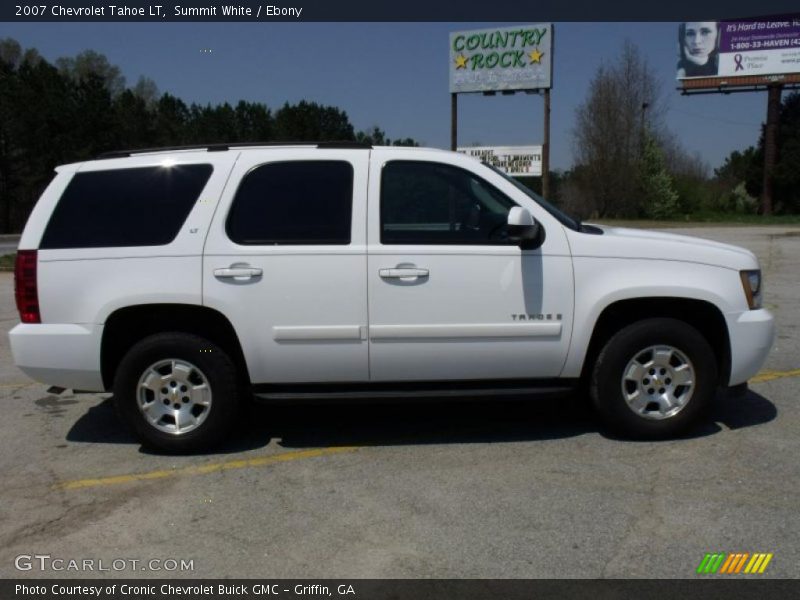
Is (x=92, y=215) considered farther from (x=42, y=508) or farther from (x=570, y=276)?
(x=570, y=276)

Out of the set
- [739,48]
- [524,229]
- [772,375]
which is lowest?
[772,375]

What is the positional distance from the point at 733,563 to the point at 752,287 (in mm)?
2174

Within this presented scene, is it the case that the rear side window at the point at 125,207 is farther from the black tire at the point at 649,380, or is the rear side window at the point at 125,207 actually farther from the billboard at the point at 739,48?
the billboard at the point at 739,48

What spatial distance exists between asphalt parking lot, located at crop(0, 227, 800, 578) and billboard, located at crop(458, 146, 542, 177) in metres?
24.1

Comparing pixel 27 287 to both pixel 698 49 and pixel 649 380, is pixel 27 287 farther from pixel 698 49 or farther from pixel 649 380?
pixel 698 49

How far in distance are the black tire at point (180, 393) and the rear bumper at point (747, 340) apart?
329cm

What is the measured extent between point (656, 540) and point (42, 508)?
333cm

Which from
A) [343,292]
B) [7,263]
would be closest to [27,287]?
[343,292]

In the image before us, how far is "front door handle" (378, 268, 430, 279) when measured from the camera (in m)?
4.71

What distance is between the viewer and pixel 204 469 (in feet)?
15.5

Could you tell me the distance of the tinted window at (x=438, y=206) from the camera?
481 cm

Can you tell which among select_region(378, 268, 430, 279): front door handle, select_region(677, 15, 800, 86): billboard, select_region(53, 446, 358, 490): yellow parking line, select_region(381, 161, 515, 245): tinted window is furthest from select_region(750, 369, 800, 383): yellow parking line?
select_region(677, 15, 800, 86): billboard

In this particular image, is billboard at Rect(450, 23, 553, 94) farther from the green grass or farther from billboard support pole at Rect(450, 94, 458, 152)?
the green grass

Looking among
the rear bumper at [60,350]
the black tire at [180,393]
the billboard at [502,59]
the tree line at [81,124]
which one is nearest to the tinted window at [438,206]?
the black tire at [180,393]
